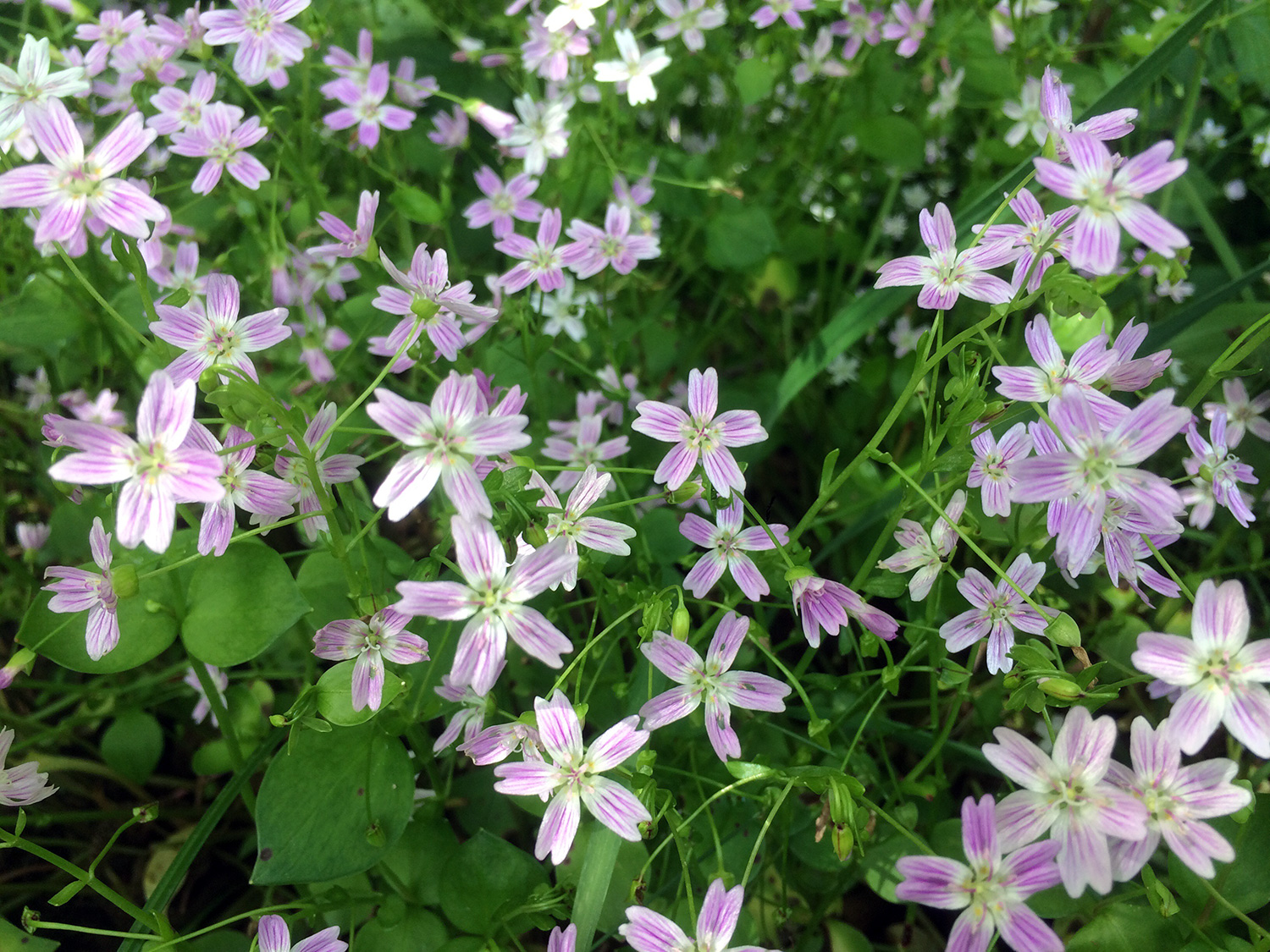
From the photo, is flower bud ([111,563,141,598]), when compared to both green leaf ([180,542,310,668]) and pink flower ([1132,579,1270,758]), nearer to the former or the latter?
green leaf ([180,542,310,668])

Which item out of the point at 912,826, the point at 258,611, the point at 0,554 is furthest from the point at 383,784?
the point at 0,554

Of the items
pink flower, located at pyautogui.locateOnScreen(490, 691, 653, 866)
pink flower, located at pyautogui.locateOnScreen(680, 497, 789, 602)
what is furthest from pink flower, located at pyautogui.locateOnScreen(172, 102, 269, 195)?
pink flower, located at pyautogui.locateOnScreen(490, 691, 653, 866)

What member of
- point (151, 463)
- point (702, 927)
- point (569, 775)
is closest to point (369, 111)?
point (151, 463)

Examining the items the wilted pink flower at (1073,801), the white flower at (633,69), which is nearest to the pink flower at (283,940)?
the wilted pink flower at (1073,801)

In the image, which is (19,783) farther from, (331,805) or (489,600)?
(489,600)

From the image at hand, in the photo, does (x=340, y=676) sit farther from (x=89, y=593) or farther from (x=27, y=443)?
(x=27, y=443)
